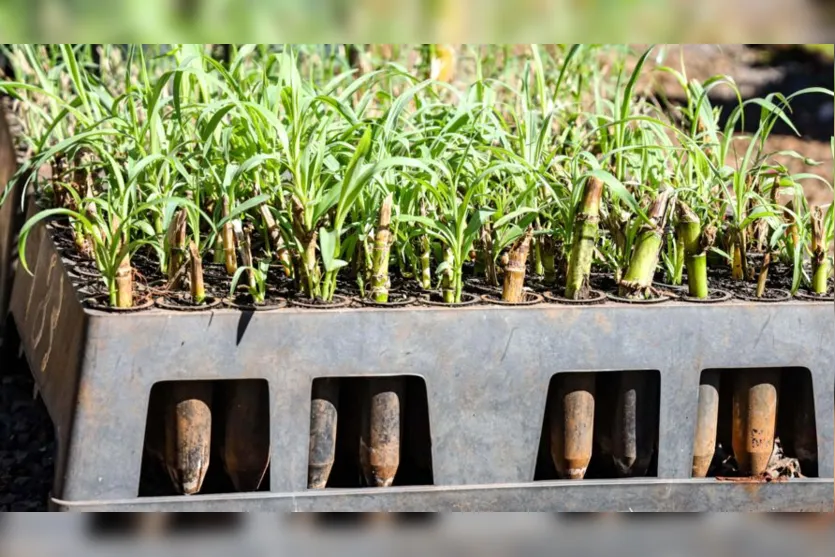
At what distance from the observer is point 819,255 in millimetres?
1956

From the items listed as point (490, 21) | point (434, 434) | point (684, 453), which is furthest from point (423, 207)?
point (490, 21)

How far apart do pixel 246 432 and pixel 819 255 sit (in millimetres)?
1003

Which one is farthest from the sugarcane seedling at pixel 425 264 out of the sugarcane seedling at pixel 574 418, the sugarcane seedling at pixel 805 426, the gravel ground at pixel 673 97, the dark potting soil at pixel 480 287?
the gravel ground at pixel 673 97

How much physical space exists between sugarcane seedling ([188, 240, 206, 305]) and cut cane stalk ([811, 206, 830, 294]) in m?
1.01

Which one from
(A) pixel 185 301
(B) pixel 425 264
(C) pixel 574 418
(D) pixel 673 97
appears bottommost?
(C) pixel 574 418

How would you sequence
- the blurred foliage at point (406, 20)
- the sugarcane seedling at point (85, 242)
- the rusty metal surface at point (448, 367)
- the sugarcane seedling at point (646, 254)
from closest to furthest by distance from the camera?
the blurred foliage at point (406, 20) < the rusty metal surface at point (448, 367) < the sugarcane seedling at point (646, 254) < the sugarcane seedling at point (85, 242)

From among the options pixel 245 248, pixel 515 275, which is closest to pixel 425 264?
pixel 515 275

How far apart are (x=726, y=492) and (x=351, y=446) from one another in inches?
23.5

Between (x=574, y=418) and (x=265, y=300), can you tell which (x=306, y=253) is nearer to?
(x=265, y=300)

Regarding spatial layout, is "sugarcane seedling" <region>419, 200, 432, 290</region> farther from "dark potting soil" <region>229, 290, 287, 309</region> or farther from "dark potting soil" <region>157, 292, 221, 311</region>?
"dark potting soil" <region>157, 292, 221, 311</region>

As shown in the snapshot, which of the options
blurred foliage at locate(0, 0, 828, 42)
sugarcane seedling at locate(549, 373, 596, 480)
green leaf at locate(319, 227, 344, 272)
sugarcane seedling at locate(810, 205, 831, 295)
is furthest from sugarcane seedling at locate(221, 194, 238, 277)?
blurred foliage at locate(0, 0, 828, 42)

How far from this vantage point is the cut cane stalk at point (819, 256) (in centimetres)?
194

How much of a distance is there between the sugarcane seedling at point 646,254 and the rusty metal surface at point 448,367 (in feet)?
0.32

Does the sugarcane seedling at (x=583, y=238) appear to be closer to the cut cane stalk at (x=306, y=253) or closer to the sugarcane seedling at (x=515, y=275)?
the sugarcane seedling at (x=515, y=275)
